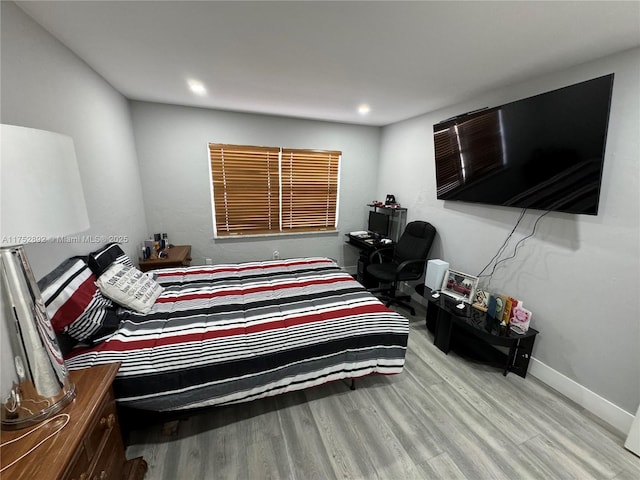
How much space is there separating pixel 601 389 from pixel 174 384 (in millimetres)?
2866

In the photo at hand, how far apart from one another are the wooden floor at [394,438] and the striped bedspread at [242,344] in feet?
0.95

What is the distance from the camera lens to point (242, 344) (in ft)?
5.05

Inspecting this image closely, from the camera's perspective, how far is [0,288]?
857 millimetres

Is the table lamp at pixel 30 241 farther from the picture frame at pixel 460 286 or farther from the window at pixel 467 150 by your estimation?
the picture frame at pixel 460 286

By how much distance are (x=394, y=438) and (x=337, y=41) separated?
2516mm

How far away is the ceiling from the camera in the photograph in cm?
128

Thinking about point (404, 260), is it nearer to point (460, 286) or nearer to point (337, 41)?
point (460, 286)

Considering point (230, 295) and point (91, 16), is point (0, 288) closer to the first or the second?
point (230, 295)

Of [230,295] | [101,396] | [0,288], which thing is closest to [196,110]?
[230,295]

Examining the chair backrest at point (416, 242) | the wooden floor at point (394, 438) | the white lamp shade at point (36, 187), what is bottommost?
the wooden floor at point (394, 438)

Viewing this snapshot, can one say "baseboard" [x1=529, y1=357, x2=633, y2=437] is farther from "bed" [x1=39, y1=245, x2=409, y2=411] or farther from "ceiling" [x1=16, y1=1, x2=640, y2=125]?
"ceiling" [x1=16, y1=1, x2=640, y2=125]

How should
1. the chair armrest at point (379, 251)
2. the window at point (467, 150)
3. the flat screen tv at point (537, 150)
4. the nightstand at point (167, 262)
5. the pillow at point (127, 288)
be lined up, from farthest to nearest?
the chair armrest at point (379, 251)
the nightstand at point (167, 262)
the window at point (467, 150)
the pillow at point (127, 288)
the flat screen tv at point (537, 150)

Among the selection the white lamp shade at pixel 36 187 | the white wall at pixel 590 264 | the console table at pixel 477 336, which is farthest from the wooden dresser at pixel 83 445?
the white wall at pixel 590 264

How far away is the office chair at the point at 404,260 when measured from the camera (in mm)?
3035
